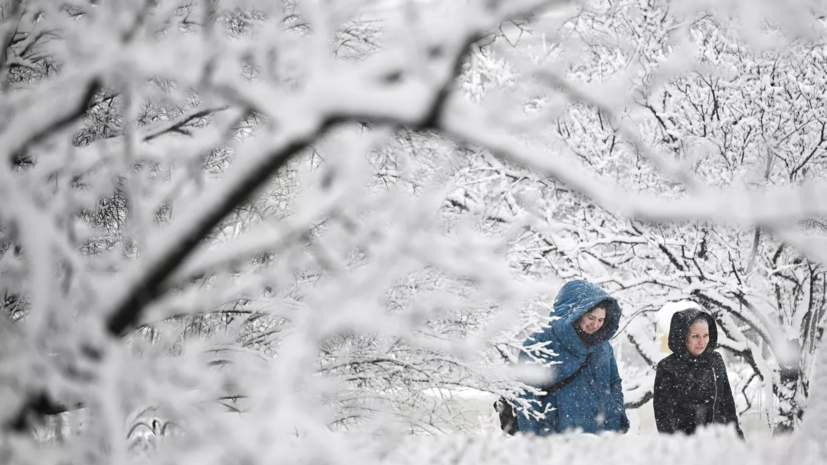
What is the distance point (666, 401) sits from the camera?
189 inches

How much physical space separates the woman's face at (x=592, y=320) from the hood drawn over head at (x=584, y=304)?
4 centimetres

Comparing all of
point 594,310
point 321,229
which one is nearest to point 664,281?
point 594,310

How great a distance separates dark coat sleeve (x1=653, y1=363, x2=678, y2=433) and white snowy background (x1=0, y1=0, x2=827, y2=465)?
0.35 m

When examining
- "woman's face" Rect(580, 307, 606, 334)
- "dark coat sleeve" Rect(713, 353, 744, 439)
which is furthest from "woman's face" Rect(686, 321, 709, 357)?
"woman's face" Rect(580, 307, 606, 334)

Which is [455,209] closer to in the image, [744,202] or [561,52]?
[561,52]

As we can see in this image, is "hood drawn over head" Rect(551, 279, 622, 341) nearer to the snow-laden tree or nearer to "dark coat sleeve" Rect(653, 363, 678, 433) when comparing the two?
"dark coat sleeve" Rect(653, 363, 678, 433)

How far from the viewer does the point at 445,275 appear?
183 inches

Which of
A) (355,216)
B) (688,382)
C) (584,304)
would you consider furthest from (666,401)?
(355,216)

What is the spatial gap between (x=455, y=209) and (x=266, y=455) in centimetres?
635

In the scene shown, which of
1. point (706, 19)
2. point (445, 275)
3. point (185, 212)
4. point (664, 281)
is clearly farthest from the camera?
point (706, 19)

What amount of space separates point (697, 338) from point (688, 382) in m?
0.28

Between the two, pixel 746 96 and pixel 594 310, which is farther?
pixel 746 96

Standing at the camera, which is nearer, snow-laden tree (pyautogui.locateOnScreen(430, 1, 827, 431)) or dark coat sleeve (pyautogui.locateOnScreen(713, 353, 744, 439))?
dark coat sleeve (pyautogui.locateOnScreen(713, 353, 744, 439))

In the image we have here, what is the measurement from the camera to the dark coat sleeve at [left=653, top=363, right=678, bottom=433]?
4781 mm
